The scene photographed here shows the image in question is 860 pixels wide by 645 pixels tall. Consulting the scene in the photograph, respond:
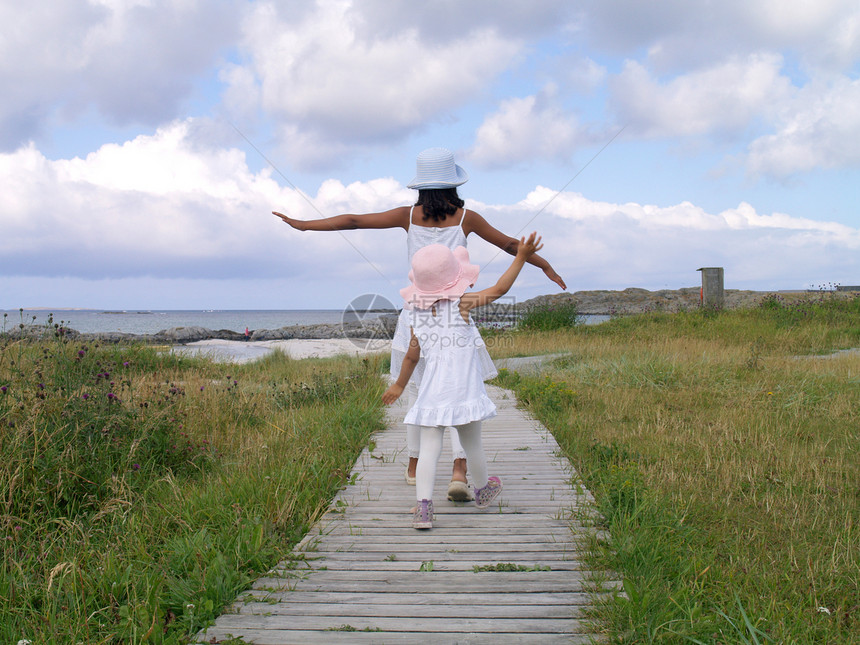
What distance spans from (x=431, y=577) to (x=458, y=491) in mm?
1056

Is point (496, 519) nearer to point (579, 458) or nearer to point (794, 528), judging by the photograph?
point (579, 458)

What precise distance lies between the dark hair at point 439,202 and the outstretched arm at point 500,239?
16 centimetres

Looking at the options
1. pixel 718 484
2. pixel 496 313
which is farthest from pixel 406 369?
pixel 496 313

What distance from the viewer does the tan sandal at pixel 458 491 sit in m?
3.95

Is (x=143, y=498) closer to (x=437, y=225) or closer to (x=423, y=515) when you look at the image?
(x=423, y=515)

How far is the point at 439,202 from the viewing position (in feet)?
13.3

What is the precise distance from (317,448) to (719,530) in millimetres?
2936

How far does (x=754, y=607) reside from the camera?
104 inches

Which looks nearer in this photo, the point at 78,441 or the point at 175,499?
the point at 175,499

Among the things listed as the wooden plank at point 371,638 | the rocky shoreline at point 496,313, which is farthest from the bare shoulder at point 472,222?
the rocky shoreline at point 496,313

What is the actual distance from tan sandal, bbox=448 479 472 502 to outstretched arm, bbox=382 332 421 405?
26.7 inches

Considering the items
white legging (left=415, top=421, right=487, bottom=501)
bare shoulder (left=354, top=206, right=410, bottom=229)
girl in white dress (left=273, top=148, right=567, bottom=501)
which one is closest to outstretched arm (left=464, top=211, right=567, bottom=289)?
girl in white dress (left=273, top=148, right=567, bottom=501)

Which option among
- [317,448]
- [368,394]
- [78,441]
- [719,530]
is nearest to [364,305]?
[368,394]

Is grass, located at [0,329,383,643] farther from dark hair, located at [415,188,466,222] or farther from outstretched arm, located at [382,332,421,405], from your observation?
dark hair, located at [415,188,466,222]
